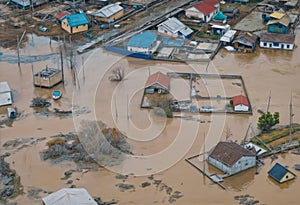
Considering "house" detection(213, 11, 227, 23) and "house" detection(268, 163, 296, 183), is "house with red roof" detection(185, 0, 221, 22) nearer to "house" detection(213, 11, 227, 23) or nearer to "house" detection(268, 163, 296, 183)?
"house" detection(213, 11, 227, 23)

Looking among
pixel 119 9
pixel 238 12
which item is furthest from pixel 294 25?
pixel 119 9

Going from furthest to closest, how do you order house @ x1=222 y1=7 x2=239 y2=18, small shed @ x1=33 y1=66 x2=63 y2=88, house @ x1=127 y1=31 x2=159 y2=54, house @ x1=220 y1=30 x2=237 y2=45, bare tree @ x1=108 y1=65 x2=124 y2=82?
house @ x1=222 y1=7 x2=239 y2=18 → house @ x1=220 y1=30 x2=237 y2=45 → house @ x1=127 y1=31 x2=159 y2=54 → bare tree @ x1=108 y1=65 x2=124 y2=82 → small shed @ x1=33 y1=66 x2=63 y2=88

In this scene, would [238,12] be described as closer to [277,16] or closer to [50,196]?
[277,16]

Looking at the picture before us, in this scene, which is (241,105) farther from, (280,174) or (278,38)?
(278,38)

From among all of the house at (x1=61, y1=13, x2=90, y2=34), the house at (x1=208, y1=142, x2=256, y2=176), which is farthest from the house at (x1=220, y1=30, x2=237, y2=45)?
the house at (x1=208, y1=142, x2=256, y2=176)

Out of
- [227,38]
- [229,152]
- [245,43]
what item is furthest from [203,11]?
[229,152]

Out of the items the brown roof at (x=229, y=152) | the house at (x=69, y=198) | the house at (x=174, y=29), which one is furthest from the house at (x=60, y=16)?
the house at (x=69, y=198)
